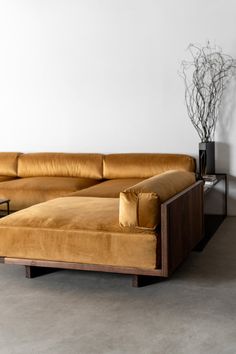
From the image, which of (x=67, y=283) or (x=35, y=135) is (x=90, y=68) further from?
(x=67, y=283)

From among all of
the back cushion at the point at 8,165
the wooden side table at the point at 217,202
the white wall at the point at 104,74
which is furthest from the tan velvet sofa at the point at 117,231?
the back cushion at the point at 8,165

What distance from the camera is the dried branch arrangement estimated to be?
5.01 meters

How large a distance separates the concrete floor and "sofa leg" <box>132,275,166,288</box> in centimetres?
4

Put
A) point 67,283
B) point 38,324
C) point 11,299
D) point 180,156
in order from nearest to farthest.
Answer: point 38,324 < point 11,299 < point 67,283 < point 180,156

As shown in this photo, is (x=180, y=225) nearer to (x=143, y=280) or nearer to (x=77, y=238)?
(x=143, y=280)

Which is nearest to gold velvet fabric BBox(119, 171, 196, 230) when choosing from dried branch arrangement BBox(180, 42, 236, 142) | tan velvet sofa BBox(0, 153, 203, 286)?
tan velvet sofa BBox(0, 153, 203, 286)

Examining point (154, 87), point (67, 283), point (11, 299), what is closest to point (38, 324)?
point (11, 299)

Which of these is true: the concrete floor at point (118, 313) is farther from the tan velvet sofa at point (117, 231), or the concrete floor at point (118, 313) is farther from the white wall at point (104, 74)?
the white wall at point (104, 74)

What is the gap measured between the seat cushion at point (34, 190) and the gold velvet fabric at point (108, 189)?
0.23 meters

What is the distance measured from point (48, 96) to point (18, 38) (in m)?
0.66

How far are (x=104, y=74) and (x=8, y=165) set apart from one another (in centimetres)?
129

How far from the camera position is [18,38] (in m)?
5.58

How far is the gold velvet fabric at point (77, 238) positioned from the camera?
10.0ft

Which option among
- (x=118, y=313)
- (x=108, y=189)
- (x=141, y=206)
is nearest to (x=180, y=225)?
(x=141, y=206)
